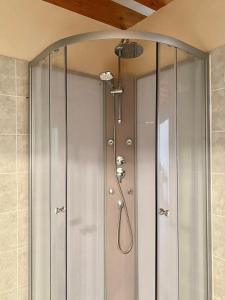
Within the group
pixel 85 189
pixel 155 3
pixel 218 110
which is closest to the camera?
pixel 218 110

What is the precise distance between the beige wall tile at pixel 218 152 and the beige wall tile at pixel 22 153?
4.14 ft

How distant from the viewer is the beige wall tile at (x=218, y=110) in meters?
1.44

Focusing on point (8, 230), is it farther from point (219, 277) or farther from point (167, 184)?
point (219, 277)

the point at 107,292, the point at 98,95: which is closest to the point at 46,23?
the point at 98,95

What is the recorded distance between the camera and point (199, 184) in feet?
5.06

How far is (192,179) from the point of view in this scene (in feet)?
5.02

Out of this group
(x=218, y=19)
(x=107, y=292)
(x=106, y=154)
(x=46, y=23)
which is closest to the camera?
(x=218, y=19)

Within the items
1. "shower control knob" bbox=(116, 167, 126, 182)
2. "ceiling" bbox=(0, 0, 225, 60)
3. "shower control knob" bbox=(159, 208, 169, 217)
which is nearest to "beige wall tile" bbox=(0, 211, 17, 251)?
"shower control knob" bbox=(116, 167, 126, 182)

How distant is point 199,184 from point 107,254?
2.97 ft

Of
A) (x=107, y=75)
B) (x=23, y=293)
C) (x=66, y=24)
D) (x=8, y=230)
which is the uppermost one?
(x=66, y=24)

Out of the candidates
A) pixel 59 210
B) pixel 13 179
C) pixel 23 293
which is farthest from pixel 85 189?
pixel 23 293

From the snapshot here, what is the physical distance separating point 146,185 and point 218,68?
88 centimetres

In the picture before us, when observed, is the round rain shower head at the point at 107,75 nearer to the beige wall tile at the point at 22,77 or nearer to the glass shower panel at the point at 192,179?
the glass shower panel at the point at 192,179

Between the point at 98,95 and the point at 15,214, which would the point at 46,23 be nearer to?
the point at 98,95
